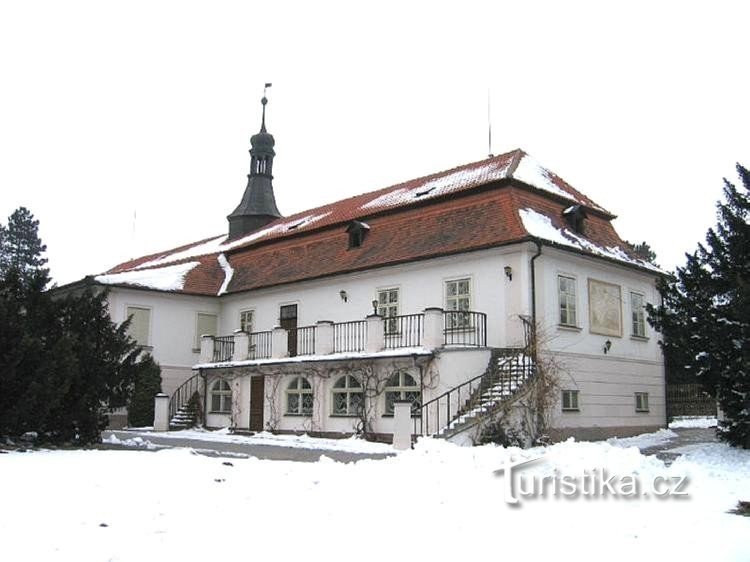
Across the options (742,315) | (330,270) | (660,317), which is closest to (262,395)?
(330,270)

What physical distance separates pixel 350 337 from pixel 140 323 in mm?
Answer: 9119

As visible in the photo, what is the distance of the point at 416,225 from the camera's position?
22750mm

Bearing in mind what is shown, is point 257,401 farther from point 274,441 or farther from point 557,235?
point 557,235

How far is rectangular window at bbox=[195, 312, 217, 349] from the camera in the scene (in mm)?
27969

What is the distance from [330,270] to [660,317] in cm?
1005

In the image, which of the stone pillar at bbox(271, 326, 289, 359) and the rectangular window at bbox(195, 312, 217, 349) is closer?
the stone pillar at bbox(271, 326, 289, 359)

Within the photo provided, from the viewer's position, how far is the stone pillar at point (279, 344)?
73.4 feet

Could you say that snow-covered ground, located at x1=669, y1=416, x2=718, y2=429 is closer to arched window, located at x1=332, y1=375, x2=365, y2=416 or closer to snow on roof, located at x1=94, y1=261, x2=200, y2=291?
arched window, located at x1=332, y1=375, x2=365, y2=416

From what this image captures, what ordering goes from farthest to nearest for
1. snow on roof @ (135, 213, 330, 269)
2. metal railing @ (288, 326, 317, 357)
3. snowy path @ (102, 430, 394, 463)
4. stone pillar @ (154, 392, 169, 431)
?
snow on roof @ (135, 213, 330, 269) < stone pillar @ (154, 392, 169, 431) < metal railing @ (288, 326, 317, 357) < snowy path @ (102, 430, 394, 463)

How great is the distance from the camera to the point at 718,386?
16078 mm

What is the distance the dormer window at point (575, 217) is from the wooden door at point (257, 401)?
991 centimetres

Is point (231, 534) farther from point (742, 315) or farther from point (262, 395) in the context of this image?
point (262, 395)

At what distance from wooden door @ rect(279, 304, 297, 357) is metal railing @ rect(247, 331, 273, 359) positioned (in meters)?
0.72

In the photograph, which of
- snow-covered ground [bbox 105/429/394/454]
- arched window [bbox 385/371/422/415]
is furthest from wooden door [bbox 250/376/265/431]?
arched window [bbox 385/371/422/415]
